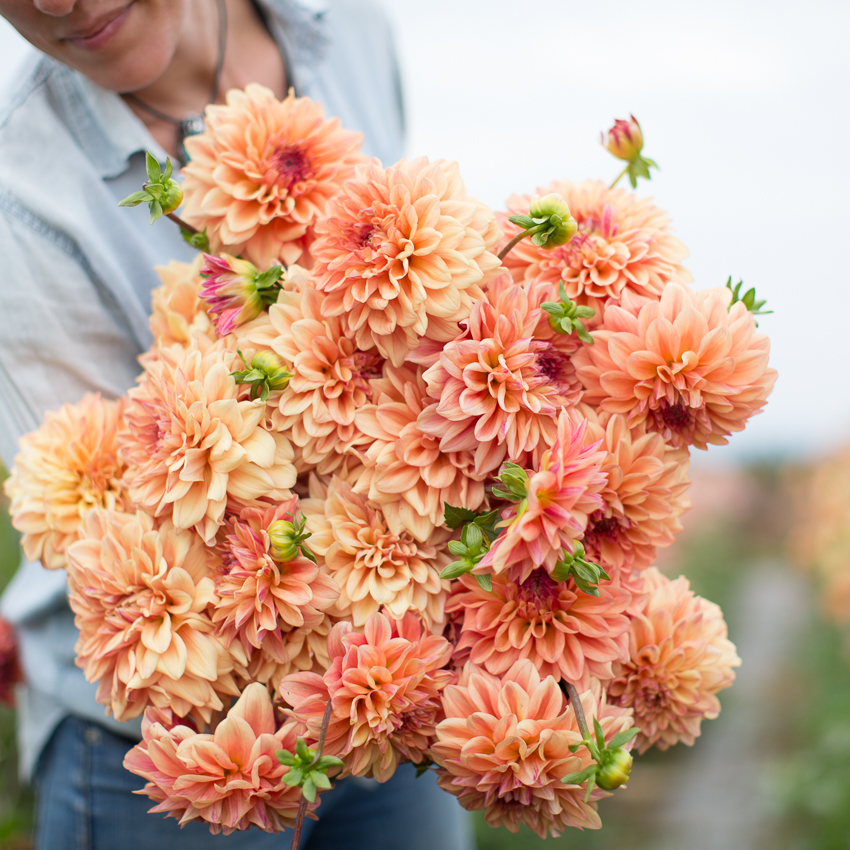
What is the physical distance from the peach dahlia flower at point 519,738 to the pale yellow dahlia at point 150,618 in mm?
211

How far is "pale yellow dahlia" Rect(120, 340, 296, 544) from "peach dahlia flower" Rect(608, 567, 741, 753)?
38cm

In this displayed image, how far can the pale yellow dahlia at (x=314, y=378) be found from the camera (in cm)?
65

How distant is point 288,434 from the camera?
0.68m

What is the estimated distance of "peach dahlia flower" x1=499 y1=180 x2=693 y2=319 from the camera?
673 millimetres

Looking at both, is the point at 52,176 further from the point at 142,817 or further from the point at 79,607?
the point at 142,817

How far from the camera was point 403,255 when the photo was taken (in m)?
0.62

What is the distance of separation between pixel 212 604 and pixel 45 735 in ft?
1.97

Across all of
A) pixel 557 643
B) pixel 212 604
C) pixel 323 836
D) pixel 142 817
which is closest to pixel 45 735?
pixel 142 817

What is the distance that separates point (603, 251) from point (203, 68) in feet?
2.42

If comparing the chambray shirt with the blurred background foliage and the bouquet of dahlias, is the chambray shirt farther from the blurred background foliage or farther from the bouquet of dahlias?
the blurred background foliage

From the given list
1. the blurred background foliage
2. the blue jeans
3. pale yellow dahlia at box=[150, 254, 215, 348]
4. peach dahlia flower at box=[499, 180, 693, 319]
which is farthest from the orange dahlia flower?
the blurred background foliage

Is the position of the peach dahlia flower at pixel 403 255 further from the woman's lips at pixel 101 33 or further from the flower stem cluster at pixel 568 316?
the woman's lips at pixel 101 33

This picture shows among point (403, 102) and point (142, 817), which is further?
point (403, 102)

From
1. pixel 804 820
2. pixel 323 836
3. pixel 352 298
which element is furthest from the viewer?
pixel 804 820
